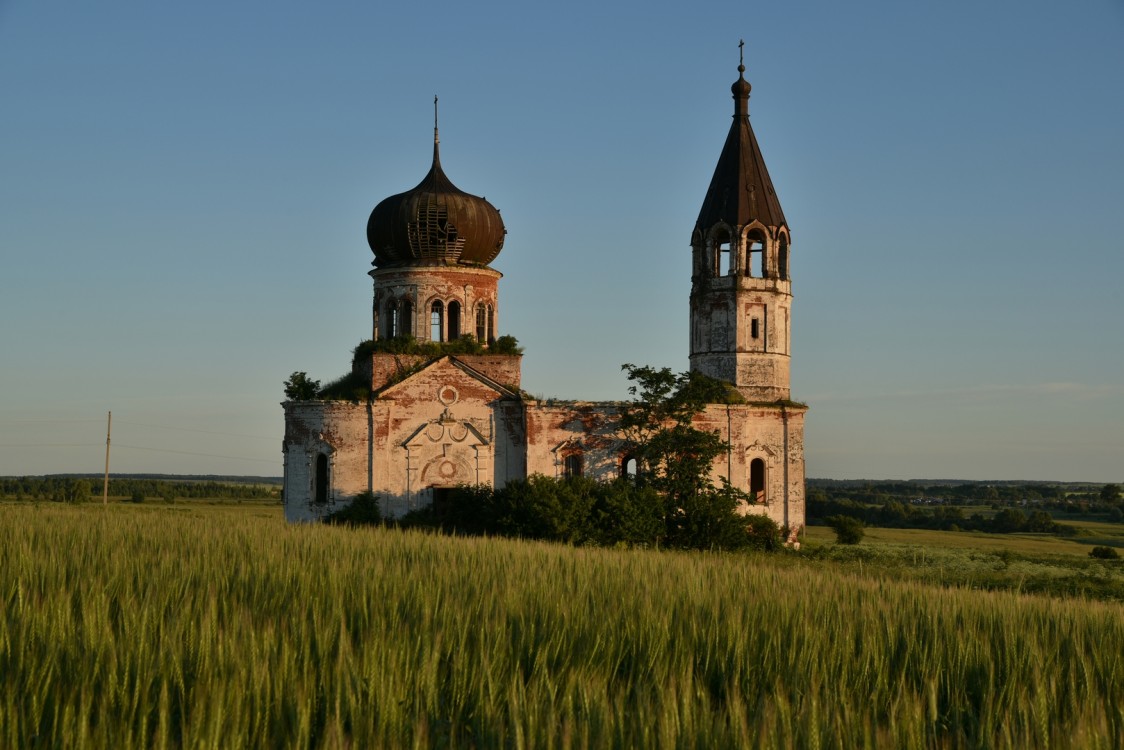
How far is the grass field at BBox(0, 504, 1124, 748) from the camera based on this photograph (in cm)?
527

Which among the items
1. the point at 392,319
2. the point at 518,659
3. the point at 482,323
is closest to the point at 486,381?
the point at 482,323

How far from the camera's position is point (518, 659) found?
689cm

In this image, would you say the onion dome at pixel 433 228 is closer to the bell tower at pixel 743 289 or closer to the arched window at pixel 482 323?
the arched window at pixel 482 323

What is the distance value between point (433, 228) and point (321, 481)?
26.0 ft

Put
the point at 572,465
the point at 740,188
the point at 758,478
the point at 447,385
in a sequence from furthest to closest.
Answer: the point at 740,188 < the point at 758,478 < the point at 572,465 < the point at 447,385

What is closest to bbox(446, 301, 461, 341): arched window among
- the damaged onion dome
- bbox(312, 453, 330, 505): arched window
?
the damaged onion dome

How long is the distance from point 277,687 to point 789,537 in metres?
28.5

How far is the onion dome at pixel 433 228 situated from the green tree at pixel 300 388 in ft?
13.3

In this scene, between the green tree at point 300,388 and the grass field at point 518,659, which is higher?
the green tree at point 300,388

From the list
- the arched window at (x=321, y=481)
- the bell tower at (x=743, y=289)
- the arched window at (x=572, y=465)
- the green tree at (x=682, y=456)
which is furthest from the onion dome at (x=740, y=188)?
the arched window at (x=321, y=481)

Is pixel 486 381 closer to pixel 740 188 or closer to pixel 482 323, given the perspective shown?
pixel 482 323

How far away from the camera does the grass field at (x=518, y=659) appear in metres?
5.27

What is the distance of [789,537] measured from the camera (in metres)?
32.8

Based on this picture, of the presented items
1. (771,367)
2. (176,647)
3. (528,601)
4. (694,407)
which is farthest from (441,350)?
(176,647)
